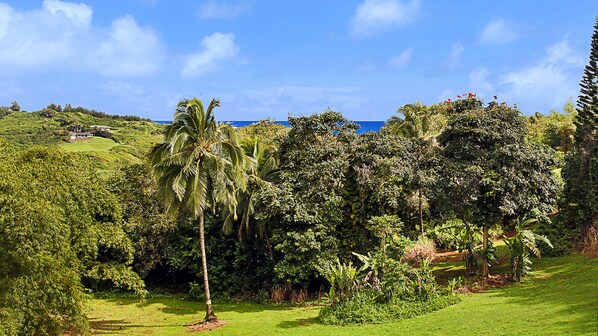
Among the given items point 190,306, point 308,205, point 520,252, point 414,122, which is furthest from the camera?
point 414,122

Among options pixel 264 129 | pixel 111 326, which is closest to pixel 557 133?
pixel 264 129

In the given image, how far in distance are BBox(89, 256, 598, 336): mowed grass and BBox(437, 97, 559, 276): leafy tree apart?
2.82 meters

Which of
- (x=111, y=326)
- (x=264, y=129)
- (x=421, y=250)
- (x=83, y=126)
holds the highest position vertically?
(x=83, y=126)

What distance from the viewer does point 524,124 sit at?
68.3 ft

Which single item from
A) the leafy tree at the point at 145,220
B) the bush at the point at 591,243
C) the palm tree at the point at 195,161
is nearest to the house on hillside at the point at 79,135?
the leafy tree at the point at 145,220

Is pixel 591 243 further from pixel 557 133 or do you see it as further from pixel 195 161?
pixel 557 133

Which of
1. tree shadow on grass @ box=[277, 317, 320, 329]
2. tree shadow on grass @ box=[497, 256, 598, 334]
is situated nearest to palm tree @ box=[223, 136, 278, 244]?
tree shadow on grass @ box=[277, 317, 320, 329]

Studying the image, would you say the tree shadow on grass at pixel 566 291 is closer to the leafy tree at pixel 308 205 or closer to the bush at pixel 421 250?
A: the bush at pixel 421 250

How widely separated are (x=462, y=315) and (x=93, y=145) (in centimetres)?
6860

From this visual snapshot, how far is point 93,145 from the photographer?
72.8 metres

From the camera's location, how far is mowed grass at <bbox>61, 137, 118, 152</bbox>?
6745 cm

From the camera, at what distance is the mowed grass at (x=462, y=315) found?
13148mm

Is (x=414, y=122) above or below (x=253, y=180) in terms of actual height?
above

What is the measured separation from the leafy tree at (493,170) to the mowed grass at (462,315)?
111 inches
